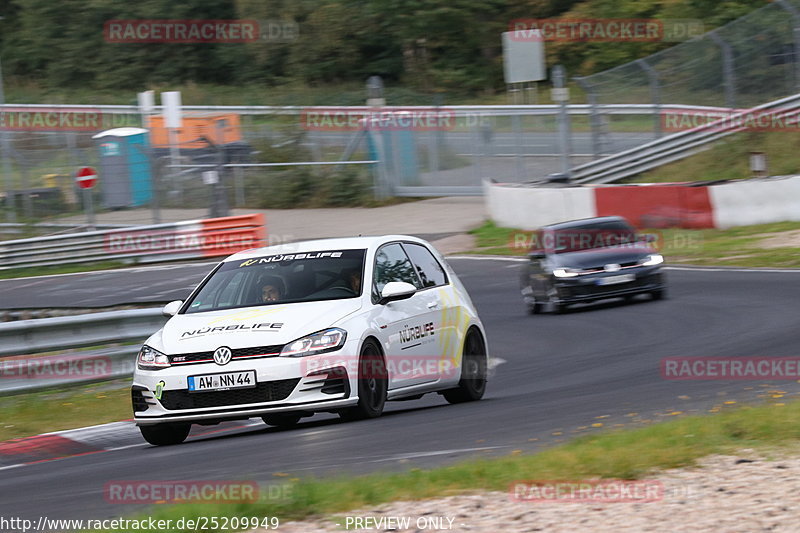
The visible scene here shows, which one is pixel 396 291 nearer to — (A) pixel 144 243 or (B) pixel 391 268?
(B) pixel 391 268

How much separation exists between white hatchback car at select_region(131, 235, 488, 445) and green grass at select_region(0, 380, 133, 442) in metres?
1.64

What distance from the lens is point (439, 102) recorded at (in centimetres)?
3853

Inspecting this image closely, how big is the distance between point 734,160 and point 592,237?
597 inches

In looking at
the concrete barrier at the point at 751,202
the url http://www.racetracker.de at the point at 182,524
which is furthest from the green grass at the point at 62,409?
the concrete barrier at the point at 751,202

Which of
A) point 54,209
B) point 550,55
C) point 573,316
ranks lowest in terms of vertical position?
point 573,316

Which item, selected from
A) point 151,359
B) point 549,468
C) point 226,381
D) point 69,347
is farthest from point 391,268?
point 549,468

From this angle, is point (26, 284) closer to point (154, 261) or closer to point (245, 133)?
point (154, 261)

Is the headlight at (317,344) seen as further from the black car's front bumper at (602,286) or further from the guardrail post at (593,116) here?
the guardrail post at (593,116)

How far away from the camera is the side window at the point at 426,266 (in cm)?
1102

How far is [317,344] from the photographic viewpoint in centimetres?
923

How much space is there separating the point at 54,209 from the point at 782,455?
27946 millimetres

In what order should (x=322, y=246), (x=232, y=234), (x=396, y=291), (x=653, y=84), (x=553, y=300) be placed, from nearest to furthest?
(x=396, y=291) < (x=322, y=246) < (x=553, y=300) < (x=232, y=234) < (x=653, y=84)

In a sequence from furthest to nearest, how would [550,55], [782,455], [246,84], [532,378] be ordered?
[246,84], [550,55], [532,378], [782,455]

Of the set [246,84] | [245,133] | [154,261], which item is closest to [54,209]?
[154,261]
